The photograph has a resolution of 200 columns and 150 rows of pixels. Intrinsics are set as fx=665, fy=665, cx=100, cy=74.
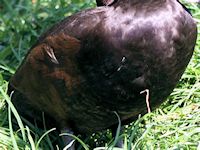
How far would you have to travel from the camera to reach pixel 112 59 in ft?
7.95

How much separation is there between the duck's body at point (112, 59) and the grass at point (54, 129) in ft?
0.46

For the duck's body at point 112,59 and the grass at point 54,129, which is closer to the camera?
the duck's body at point 112,59

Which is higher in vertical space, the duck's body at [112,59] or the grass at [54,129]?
the duck's body at [112,59]

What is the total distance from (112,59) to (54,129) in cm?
57

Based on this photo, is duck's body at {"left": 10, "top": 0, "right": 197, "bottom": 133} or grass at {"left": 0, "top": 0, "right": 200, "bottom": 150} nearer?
duck's body at {"left": 10, "top": 0, "right": 197, "bottom": 133}

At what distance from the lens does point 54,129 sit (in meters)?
2.86

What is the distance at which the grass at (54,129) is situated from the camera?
286 centimetres

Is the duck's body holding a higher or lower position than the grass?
higher

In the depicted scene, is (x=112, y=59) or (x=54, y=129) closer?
(x=112, y=59)

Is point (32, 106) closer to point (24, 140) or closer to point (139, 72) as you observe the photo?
point (24, 140)

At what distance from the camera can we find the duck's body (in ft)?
7.83

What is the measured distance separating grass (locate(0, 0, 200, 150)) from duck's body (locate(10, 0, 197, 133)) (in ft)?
0.46

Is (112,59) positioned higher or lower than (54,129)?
A: higher

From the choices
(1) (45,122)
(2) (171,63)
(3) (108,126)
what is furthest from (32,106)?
(2) (171,63)
